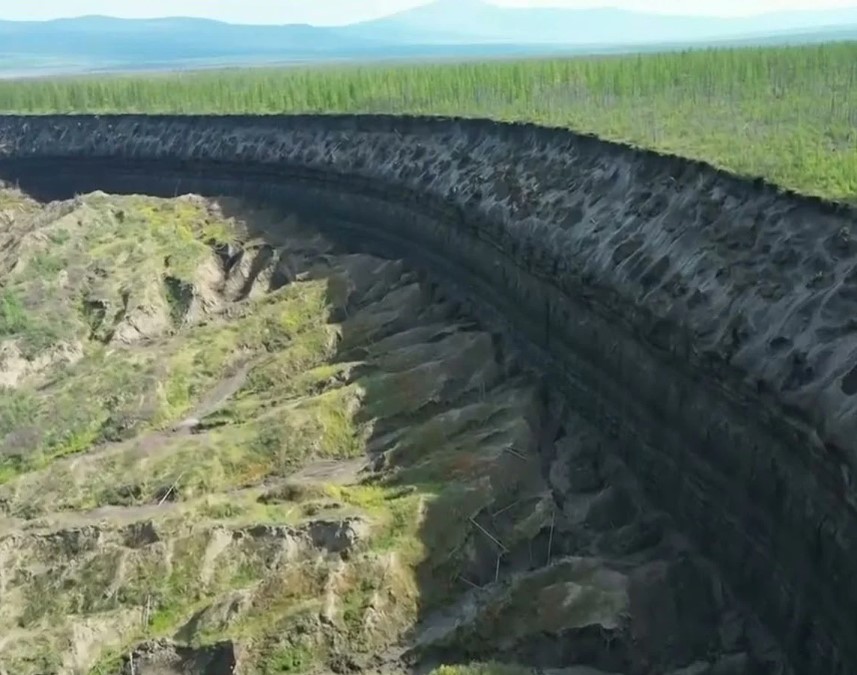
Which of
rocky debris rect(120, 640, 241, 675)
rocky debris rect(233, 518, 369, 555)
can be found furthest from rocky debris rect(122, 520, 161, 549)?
rocky debris rect(120, 640, 241, 675)

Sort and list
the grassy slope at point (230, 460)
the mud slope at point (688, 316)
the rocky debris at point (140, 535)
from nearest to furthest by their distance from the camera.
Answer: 1. the mud slope at point (688, 316)
2. the grassy slope at point (230, 460)
3. the rocky debris at point (140, 535)

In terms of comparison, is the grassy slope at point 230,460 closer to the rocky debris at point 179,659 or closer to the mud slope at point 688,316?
the rocky debris at point 179,659

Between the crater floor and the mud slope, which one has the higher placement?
the mud slope

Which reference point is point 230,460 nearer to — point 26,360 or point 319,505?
point 319,505

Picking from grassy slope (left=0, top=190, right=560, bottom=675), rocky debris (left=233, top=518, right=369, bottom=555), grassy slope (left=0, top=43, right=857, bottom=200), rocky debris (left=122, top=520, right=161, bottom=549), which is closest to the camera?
grassy slope (left=0, top=190, right=560, bottom=675)

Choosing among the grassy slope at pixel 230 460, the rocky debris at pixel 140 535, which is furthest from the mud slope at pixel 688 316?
the rocky debris at pixel 140 535

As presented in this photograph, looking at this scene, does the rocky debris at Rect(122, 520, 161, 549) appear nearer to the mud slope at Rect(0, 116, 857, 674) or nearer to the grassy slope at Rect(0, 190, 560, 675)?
the grassy slope at Rect(0, 190, 560, 675)

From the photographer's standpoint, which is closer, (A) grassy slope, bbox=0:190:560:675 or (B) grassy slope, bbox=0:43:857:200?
(A) grassy slope, bbox=0:190:560:675
